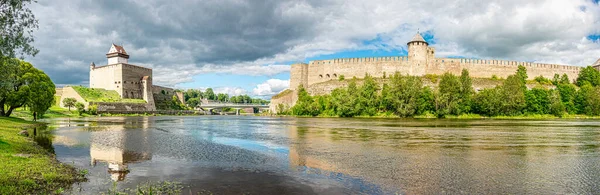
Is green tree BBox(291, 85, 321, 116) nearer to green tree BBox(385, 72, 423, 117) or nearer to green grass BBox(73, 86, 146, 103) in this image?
green tree BBox(385, 72, 423, 117)

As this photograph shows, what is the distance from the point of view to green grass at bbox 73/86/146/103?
7427 cm

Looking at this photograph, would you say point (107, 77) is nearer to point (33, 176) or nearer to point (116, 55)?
point (116, 55)

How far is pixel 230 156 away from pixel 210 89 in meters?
182

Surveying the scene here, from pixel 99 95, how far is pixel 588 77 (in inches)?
4189

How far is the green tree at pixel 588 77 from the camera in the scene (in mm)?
71188

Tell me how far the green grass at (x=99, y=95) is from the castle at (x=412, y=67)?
127ft

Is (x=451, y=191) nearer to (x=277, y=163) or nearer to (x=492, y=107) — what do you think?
(x=277, y=163)

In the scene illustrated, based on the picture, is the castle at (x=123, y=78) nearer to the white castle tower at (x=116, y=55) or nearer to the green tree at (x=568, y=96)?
the white castle tower at (x=116, y=55)

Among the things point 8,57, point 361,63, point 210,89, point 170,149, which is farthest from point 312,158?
point 210,89

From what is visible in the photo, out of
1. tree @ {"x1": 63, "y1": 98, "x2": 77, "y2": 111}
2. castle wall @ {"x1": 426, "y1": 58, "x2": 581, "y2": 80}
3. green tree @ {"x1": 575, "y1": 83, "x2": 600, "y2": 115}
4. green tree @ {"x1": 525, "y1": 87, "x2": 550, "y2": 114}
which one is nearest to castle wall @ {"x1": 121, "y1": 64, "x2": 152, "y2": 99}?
tree @ {"x1": 63, "y1": 98, "x2": 77, "y2": 111}

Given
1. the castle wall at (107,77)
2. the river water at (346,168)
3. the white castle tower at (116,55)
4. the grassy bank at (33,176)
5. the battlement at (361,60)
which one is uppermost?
the white castle tower at (116,55)

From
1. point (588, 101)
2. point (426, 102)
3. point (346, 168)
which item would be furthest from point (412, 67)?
point (346, 168)

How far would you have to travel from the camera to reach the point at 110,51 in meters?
92.4


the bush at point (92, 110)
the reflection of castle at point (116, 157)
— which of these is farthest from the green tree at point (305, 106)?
the reflection of castle at point (116, 157)
